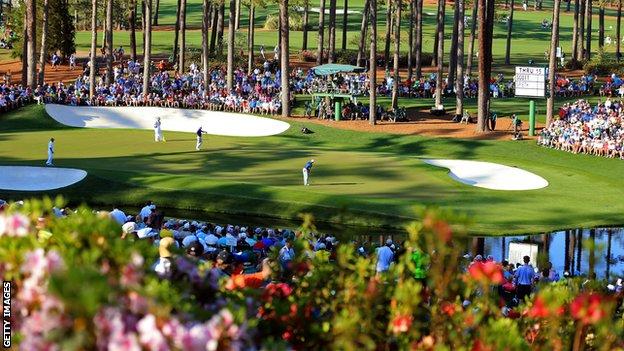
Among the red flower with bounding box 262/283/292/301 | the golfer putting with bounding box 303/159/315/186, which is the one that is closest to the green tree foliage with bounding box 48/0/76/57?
the golfer putting with bounding box 303/159/315/186

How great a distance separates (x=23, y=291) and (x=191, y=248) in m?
9.75

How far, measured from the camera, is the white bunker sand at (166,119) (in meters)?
64.7

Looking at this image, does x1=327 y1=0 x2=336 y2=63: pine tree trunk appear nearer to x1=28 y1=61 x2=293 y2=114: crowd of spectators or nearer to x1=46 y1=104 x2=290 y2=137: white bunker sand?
x1=28 y1=61 x2=293 y2=114: crowd of spectators

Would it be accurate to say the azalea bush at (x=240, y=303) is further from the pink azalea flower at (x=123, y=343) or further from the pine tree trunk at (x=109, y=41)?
the pine tree trunk at (x=109, y=41)

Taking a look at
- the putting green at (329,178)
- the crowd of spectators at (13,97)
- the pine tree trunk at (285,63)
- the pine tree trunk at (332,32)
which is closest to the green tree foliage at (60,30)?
the crowd of spectators at (13,97)

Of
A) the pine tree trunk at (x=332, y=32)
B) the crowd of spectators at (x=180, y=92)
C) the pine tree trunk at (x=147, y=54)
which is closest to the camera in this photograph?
the crowd of spectators at (x=180, y=92)


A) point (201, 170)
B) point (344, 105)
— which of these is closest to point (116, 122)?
point (344, 105)

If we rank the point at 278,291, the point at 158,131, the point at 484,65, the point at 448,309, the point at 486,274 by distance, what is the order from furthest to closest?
the point at 484,65, the point at 158,131, the point at 278,291, the point at 448,309, the point at 486,274

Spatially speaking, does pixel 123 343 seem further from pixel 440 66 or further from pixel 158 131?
pixel 440 66

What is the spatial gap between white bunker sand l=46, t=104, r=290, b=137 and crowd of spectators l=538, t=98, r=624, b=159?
53.1 ft

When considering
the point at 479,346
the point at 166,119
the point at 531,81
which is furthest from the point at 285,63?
the point at 479,346

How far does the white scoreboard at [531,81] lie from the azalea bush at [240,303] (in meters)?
47.9

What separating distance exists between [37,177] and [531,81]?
94.2 ft

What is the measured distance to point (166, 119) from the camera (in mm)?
67000
